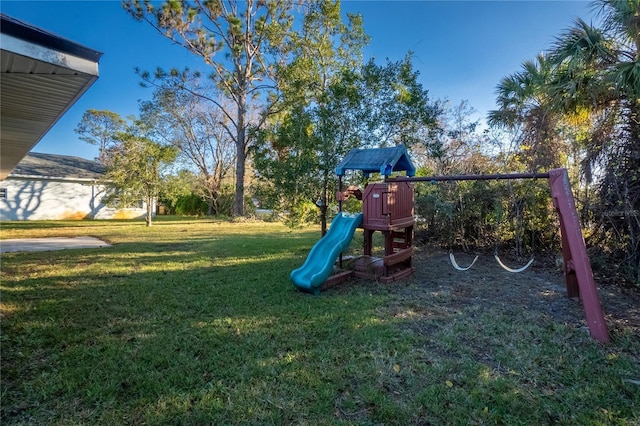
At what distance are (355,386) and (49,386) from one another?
2.29 meters

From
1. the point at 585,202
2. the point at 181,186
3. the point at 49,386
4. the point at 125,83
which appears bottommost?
the point at 49,386

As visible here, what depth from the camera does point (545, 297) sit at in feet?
15.1

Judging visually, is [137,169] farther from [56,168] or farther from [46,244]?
[56,168]

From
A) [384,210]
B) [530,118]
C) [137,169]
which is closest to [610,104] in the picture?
[530,118]

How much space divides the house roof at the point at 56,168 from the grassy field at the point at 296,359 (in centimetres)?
1756

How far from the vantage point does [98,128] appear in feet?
77.2

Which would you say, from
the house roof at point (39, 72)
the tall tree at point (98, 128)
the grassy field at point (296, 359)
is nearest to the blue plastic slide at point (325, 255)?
the grassy field at point (296, 359)

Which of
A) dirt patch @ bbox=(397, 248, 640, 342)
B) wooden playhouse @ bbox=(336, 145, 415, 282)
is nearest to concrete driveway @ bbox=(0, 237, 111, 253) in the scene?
wooden playhouse @ bbox=(336, 145, 415, 282)

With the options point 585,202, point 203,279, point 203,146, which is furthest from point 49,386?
point 203,146

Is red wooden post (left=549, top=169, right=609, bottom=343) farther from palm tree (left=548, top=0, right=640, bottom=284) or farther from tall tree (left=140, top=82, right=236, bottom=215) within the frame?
tall tree (left=140, top=82, right=236, bottom=215)

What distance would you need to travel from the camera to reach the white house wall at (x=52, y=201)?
17109 millimetres

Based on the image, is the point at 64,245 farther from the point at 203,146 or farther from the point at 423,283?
the point at 203,146

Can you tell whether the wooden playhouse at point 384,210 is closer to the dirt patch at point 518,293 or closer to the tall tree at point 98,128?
the dirt patch at point 518,293

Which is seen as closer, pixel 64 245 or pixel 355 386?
pixel 355 386
